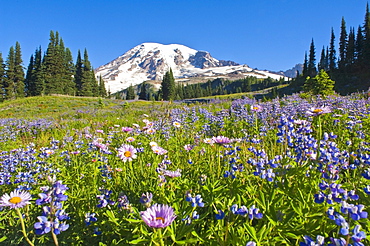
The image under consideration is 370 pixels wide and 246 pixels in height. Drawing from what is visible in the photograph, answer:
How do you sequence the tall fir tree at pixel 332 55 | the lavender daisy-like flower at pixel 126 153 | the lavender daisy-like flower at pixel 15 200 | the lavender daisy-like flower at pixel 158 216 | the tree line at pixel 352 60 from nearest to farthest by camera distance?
the lavender daisy-like flower at pixel 158 216
the lavender daisy-like flower at pixel 15 200
the lavender daisy-like flower at pixel 126 153
the tree line at pixel 352 60
the tall fir tree at pixel 332 55

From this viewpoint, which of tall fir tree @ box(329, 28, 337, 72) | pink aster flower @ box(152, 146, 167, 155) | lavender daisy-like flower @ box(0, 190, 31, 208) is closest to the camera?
lavender daisy-like flower @ box(0, 190, 31, 208)

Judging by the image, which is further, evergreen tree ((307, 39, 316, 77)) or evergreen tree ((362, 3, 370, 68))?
evergreen tree ((307, 39, 316, 77))

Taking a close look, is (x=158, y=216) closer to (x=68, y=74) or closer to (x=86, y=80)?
(x=68, y=74)

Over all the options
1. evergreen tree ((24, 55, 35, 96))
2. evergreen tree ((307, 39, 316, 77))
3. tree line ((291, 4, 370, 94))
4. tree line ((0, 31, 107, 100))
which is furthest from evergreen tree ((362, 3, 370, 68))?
evergreen tree ((24, 55, 35, 96))

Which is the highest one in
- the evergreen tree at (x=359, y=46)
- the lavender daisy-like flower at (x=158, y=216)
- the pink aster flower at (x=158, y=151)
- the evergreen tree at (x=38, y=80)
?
the evergreen tree at (x=359, y=46)

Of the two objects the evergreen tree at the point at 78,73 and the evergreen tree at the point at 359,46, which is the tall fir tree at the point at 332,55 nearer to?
the evergreen tree at the point at 359,46

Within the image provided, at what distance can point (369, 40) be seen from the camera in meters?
41.2

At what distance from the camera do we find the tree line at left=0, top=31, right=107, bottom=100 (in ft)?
161

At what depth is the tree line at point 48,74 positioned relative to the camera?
161 feet

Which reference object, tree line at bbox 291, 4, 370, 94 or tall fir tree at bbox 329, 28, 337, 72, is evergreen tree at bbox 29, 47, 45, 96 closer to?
tree line at bbox 291, 4, 370, 94

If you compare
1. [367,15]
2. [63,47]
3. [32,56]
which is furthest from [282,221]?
[32,56]

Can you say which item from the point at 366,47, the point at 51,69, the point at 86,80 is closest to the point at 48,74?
the point at 51,69

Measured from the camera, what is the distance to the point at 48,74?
158 feet

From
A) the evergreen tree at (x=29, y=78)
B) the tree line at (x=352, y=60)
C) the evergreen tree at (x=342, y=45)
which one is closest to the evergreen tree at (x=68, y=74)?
the evergreen tree at (x=29, y=78)
